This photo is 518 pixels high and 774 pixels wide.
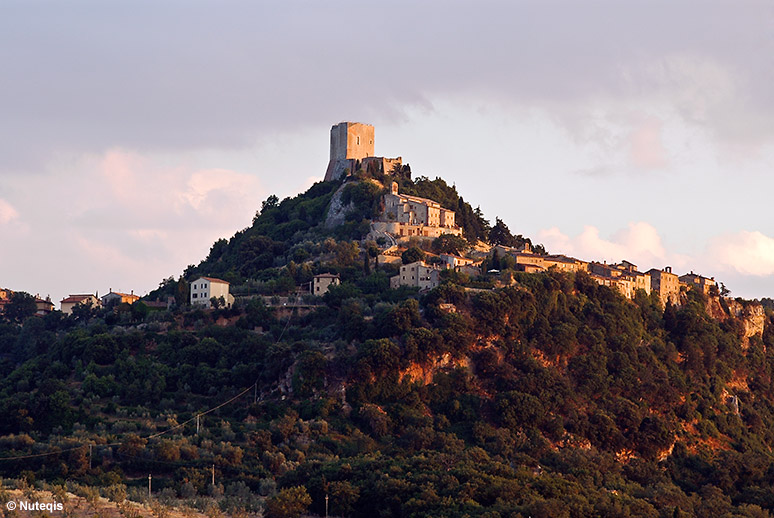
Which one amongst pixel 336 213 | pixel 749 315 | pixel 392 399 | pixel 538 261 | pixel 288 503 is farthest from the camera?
pixel 336 213

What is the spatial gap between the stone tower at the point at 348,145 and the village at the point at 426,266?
144 centimetres

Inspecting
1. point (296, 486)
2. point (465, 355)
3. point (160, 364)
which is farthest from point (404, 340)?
point (296, 486)

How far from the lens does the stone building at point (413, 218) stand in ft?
319

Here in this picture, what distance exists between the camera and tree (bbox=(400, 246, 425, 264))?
296 ft

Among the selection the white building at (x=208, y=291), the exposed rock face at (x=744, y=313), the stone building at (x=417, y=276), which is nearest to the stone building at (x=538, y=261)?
the stone building at (x=417, y=276)

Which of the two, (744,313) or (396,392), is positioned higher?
(744,313)

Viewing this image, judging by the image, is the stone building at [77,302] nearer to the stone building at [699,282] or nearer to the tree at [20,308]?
the tree at [20,308]

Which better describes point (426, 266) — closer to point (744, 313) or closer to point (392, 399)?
point (392, 399)

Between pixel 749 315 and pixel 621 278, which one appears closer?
pixel 621 278

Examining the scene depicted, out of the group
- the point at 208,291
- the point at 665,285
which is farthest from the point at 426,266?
the point at 665,285

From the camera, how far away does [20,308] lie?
105188 millimetres

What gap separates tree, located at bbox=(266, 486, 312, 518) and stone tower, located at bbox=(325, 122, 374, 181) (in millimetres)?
60502

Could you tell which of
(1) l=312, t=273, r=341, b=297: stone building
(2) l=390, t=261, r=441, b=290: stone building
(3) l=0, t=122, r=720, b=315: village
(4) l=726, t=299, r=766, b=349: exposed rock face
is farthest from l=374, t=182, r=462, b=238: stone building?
(4) l=726, t=299, r=766, b=349: exposed rock face

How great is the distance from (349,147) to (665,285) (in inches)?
1200
